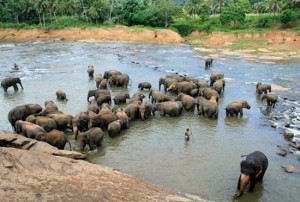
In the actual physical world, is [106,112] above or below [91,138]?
above

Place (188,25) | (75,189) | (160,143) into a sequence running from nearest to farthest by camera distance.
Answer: (75,189)
(160,143)
(188,25)

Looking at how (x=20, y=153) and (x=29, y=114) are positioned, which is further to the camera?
(x=29, y=114)

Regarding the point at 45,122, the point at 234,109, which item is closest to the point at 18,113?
the point at 45,122

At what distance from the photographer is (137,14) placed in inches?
2648

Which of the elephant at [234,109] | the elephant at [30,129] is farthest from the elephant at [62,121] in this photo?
the elephant at [234,109]

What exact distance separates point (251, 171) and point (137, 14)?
60.3m

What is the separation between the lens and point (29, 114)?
1582 cm

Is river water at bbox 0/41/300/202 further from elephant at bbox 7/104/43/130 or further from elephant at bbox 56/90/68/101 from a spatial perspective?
elephant at bbox 7/104/43/130

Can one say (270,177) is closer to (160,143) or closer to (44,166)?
(160,143)

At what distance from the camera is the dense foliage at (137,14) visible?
60.8 metres

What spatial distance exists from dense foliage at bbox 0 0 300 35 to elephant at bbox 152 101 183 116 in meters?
45.6

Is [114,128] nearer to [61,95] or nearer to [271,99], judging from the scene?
[61,95]

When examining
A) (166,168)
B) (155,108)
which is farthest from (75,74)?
(166,168)

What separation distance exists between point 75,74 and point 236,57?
1909cm
